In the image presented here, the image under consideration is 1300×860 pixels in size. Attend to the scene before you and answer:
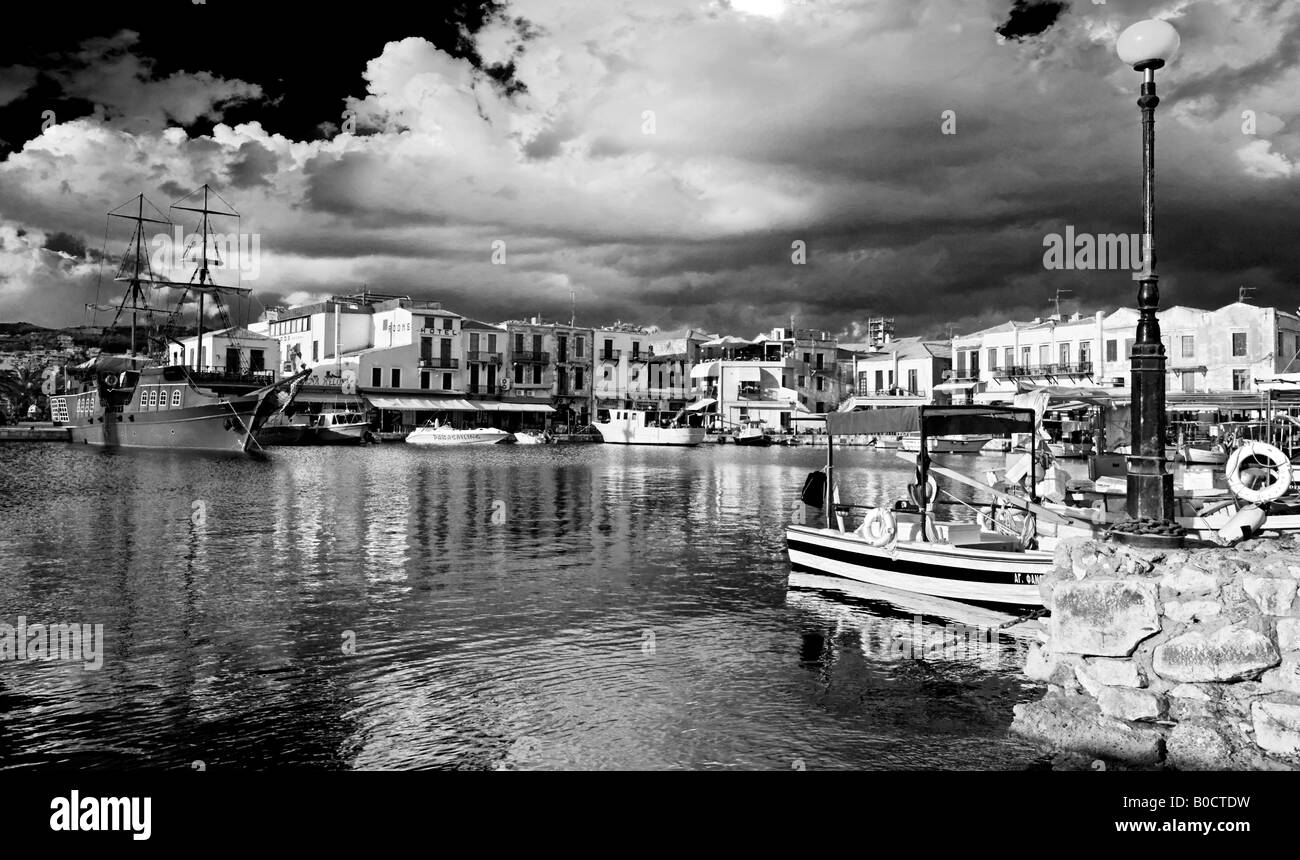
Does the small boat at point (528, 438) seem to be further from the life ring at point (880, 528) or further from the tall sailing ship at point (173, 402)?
the life ring at point (880, 528)

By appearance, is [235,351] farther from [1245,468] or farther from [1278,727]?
[1278,727]

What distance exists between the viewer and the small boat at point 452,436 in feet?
237

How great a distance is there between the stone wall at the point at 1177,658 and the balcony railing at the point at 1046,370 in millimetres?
59363

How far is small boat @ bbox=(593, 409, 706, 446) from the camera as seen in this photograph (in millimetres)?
75438

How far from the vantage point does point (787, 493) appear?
3266 cm

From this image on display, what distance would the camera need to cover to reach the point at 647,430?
3012 inches

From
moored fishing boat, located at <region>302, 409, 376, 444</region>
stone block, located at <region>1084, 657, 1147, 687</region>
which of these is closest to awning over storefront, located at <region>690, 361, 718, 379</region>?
moored fishing boat, located at <region>302, 409, 376, 444</region>

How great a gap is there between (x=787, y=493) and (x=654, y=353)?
65826 millimetres

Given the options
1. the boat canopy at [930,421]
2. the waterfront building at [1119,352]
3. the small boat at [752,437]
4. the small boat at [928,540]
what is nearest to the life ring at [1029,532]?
the small boat at [928,540]

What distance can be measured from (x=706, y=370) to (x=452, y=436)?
96.3ft

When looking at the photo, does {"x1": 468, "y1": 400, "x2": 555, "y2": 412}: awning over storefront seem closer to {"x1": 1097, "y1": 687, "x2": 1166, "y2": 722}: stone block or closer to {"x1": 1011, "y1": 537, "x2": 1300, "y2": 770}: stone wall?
{"x1": 1011, "y1": 537, "x2": 1300, "y2": 770}: stone wall
